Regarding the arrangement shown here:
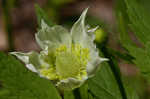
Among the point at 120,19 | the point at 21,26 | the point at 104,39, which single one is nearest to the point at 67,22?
the point at 21,26

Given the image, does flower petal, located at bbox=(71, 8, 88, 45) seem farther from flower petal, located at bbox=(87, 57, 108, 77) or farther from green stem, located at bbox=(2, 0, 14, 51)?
green stem, located at bbox=(2, 0, 14, 51)

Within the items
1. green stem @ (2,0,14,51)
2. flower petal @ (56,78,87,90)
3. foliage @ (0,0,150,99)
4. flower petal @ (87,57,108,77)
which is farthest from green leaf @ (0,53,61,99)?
green stem @ (2,0,14,51)

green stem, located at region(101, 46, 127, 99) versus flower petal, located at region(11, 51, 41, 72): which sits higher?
flower petal, located at region(11, 51, 41, 72)

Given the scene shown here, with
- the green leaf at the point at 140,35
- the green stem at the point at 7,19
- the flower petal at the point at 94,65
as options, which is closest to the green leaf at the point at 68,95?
the flower petal at the point at 94,65

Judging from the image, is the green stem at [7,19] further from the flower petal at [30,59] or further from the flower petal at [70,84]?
the flower petal at [70,84]

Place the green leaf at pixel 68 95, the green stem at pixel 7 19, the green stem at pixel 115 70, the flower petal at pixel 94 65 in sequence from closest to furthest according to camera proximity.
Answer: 1. the flower petal at pixel 94 65
2. the green leaf at pixel 68 95
3. the green stem at pixel 115 70
4. the green stem at pixel 7 19

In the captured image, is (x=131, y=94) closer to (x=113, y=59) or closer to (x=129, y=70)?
(x=113, y=59)
